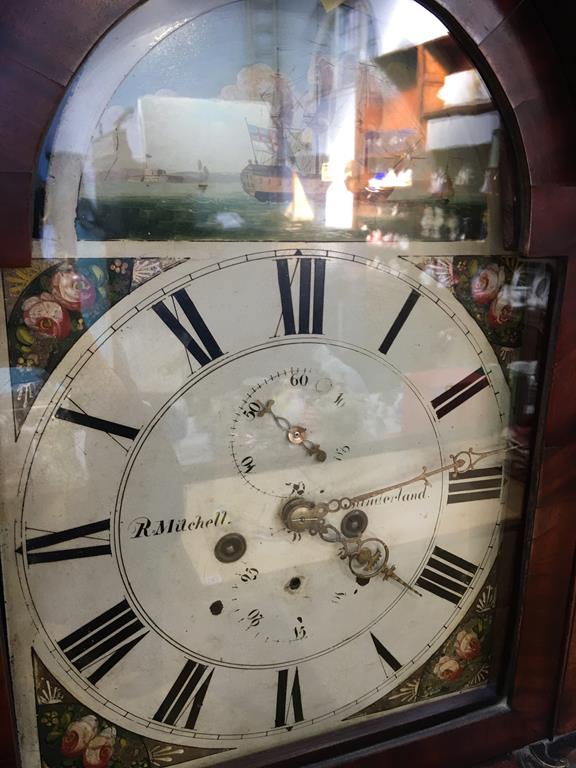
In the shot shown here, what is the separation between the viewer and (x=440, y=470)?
0.84 meters

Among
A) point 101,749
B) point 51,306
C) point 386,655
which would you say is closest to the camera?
point 51,306

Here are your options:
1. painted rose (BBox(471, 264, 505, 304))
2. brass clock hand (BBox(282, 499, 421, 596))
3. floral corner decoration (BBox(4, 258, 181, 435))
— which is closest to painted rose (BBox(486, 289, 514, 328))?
painted rose (BBox(471, 264, 505, 304))

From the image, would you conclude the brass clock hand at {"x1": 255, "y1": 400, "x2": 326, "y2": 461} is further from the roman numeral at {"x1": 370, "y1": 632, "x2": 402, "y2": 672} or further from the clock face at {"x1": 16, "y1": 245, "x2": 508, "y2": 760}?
the roman numeral at {"x1": 370, "y1": 632, "x2": 402, "y2": 672}

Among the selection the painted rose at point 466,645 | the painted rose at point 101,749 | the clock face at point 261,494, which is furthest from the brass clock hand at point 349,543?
the painted rose at point 101,749

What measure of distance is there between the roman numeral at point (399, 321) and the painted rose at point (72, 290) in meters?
0.34

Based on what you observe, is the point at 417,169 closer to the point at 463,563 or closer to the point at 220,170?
the point at 220,170

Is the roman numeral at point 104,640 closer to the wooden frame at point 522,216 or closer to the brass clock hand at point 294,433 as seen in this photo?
the wooden frame at point 522,216

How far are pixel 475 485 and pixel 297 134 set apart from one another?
1.65 feet

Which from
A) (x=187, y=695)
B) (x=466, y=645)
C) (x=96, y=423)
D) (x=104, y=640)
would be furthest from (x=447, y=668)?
(x=96, y=423)

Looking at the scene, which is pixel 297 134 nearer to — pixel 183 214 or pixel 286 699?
pixel 183 214

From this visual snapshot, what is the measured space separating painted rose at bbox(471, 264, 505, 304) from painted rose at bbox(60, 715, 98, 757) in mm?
680

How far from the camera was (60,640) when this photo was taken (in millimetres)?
701

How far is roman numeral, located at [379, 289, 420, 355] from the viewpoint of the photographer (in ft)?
2.56

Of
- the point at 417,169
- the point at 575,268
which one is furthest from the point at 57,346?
the point at 575,268
